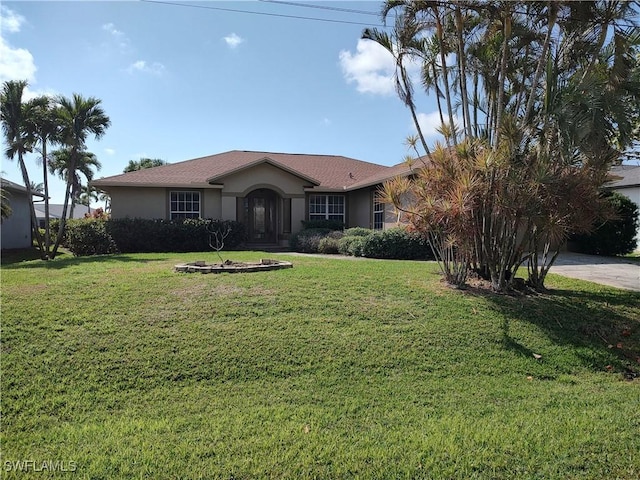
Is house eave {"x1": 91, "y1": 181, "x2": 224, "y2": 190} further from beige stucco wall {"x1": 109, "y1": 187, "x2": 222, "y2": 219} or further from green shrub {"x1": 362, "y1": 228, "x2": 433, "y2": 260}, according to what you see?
green shrub {"x1": 362, "y1": 228, "x2": 433, "y2": 260}

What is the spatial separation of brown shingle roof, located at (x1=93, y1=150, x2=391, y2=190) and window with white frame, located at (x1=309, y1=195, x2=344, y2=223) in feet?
2.25

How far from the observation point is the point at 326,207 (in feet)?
71.7

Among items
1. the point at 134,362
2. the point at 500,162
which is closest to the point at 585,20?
the point at 500,162

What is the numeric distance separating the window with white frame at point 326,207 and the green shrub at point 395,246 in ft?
23.1

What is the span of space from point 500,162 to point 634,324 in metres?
3.44

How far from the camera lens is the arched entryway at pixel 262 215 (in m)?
21.0

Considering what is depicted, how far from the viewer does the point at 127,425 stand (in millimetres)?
3965

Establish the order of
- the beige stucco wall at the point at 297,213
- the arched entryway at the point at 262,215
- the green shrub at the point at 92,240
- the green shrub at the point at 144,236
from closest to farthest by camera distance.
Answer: the green shrub at the point at 92,240 → the green shrub at the point at 144,236 → the beige stucco wall at the point at 297,213 → the arched entryway at the point at 262,215

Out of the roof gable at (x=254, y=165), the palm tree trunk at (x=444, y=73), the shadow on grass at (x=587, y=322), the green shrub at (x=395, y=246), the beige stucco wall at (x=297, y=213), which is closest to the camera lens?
the shadow on grass at (x=587, y=322)

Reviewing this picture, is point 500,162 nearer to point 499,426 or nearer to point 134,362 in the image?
point 499,426

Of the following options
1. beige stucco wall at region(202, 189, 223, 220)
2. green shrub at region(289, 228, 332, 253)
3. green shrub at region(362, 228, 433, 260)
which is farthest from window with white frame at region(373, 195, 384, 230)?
beige stucco wall at region(202, 189, 223, 220)

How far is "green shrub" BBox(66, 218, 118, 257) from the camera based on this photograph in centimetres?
1653

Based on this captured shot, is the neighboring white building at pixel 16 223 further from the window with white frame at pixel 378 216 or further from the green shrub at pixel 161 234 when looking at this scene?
the window with white frame at pixel 378 216

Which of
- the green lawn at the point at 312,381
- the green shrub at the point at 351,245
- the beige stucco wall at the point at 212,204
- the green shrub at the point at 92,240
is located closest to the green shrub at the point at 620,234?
the green shrub at the point at 351,245
